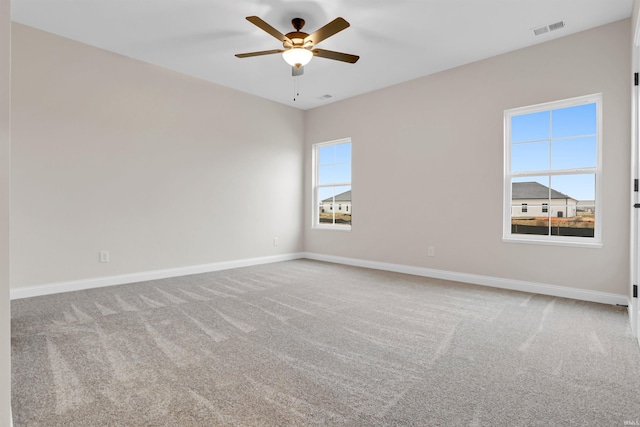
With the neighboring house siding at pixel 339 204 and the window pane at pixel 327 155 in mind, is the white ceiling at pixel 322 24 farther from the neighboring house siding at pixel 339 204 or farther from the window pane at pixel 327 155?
the neighboring house siding at pixel 339 204

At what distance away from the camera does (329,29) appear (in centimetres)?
289

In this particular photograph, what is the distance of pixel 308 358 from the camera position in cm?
215

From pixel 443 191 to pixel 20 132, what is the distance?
4.99 metres

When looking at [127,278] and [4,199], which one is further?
[127,278]

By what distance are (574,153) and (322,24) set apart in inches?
121

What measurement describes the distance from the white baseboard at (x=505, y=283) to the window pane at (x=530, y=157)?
1.35m

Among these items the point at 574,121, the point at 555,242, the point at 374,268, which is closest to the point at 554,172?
the point at 574,121

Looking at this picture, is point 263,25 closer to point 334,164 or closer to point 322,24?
point 322,24

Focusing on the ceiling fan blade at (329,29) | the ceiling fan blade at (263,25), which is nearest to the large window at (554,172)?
the ceiling fan blade at (329,29)

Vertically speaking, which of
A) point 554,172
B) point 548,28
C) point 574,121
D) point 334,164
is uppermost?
point 548,28

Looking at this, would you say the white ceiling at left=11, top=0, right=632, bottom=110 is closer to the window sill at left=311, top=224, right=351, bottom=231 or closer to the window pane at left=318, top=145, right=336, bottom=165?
the window pane at left=318, top=145, right=336, bottom=165

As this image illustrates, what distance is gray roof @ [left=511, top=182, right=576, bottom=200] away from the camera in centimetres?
379

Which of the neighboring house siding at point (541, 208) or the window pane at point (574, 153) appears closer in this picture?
the window pane at point (574, 153)

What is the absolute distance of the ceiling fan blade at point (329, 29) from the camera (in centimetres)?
274
